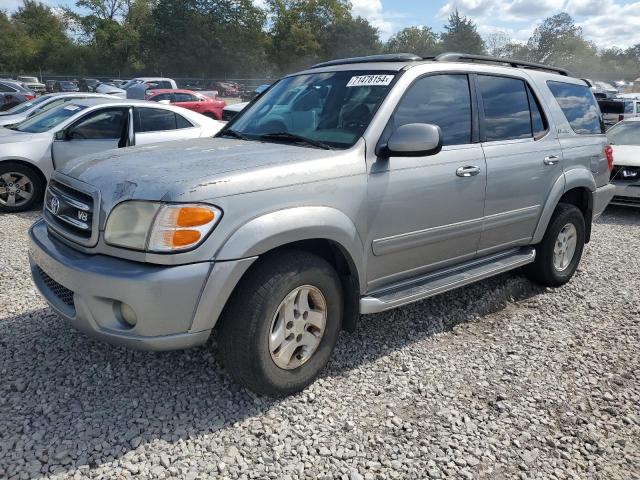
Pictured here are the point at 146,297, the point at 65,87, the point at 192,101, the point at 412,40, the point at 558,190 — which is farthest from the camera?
the point at 412,40

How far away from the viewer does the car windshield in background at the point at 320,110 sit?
3320mm

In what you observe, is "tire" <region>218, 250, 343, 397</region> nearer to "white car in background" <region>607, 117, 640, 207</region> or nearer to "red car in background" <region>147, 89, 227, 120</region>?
"white car in background" <region>607, 117, 640, 207</region>

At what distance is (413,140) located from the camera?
10.0 feet

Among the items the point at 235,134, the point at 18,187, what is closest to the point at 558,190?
the point at 235,134

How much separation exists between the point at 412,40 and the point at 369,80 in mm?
85160

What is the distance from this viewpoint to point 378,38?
68.2 metres

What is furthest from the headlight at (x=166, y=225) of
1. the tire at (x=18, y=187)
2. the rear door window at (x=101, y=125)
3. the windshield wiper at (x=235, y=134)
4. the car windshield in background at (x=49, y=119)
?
the car windshield in background at (x=49, y=119)

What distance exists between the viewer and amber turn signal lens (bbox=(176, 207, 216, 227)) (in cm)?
248

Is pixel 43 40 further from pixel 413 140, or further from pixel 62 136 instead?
pixel 413 140

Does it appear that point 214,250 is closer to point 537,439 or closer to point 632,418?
point 537,439

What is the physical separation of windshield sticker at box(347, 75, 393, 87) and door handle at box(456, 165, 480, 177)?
2.48 feet

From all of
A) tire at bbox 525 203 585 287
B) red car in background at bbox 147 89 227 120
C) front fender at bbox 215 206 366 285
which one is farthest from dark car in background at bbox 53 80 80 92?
front fender at bbox 215 206 366 285

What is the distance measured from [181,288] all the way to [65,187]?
1.11m

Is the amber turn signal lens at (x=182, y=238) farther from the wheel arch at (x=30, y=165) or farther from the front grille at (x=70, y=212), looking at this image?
the wheel arch at (x=30, y=165)
